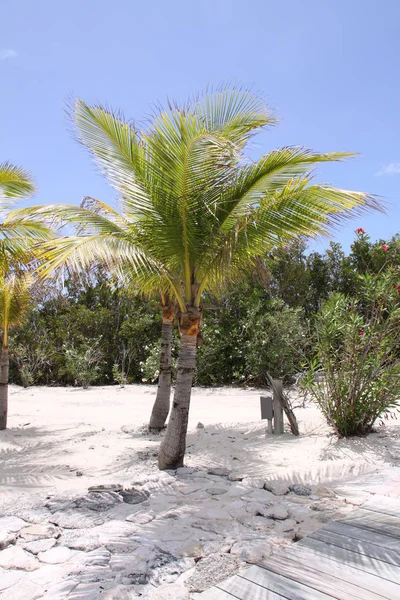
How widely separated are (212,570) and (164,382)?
4936 millimetres

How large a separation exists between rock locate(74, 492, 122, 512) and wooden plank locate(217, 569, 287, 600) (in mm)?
1773

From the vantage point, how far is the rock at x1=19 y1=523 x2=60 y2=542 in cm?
339

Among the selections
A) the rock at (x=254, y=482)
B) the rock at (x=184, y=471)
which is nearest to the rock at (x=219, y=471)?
the rock at (x=184, y=471)

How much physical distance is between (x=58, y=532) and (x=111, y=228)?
3.30 m

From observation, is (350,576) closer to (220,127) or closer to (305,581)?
(305,581)

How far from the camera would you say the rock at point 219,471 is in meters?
5.05

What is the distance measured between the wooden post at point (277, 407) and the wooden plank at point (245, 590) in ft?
13.7

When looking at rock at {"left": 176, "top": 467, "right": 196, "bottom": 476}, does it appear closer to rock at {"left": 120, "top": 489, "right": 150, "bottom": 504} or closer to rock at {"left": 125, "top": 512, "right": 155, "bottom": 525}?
rock at {"left": 120, "top": 489, "right": 150, "bottom": 504}

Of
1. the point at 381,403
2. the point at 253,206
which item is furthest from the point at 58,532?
the point at 381,403

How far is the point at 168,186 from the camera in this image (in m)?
4.89

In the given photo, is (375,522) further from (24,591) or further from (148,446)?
(148,446)

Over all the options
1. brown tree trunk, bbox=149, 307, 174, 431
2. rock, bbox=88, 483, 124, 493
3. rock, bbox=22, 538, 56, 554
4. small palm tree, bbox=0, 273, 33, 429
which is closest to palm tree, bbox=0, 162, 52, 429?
small palm tree, bbox=0, 273, 33, 429

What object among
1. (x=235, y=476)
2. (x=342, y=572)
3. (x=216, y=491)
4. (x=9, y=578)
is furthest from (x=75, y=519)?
(x=342, y=572)

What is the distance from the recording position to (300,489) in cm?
431
